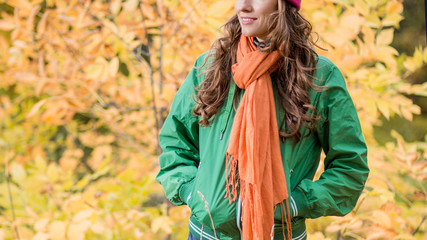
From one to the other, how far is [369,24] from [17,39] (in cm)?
249

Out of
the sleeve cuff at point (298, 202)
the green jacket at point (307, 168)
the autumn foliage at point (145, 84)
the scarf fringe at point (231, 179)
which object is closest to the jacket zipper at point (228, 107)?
the green jacket at point (307, 168)

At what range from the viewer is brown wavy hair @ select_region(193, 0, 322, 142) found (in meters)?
1.53

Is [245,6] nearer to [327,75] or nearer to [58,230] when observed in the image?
[327,75]

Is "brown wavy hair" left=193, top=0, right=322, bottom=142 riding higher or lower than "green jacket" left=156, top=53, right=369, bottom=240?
higher

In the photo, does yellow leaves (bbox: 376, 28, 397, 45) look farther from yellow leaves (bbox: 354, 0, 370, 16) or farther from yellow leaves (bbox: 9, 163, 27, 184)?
yellow leaves (bbox: 9, 163, 27, 184)

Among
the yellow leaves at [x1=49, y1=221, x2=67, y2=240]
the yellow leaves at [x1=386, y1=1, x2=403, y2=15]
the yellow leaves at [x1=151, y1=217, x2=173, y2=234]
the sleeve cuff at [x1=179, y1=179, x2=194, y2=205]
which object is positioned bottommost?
the yellow leaves at [x1=151, y1=217, x2=173, y2=234]

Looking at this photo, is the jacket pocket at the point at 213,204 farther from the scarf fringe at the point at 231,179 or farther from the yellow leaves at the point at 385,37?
the yellow leaves at the point at 385,37

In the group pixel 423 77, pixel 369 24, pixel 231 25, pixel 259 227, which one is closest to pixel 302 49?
pixel 231 25

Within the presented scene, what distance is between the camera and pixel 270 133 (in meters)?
1.54

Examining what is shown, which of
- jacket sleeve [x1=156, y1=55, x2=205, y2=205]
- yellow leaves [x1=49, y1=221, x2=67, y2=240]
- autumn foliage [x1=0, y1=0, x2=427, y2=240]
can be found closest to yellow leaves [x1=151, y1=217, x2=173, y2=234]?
autumn foliage [x1=0, y1=0, x2=427, y2=240]

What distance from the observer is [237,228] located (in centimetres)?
156

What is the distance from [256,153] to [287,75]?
33 cm

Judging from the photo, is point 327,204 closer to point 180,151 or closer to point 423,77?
point 180,151


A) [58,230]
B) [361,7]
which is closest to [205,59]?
[361,7]
